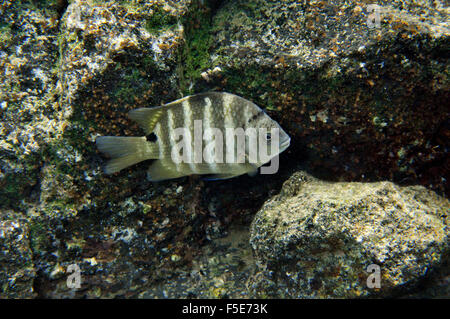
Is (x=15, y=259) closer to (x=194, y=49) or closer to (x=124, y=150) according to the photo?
(x=124, y=150)

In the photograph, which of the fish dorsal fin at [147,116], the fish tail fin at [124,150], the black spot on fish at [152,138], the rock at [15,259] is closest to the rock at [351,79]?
the fish dorsal fin at [147,116]

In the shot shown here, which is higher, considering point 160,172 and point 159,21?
point 159,21

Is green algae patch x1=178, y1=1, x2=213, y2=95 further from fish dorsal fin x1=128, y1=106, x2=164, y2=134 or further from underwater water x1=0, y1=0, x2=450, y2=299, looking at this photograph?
fish dorsal fin x1=128, y1=106, x2=164, y2=134

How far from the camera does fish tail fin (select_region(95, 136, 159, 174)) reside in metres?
2.52

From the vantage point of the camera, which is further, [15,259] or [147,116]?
[15,259]

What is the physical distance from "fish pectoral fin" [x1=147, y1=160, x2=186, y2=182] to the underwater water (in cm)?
1

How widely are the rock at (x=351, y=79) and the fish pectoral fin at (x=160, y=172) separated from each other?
3.22 feet

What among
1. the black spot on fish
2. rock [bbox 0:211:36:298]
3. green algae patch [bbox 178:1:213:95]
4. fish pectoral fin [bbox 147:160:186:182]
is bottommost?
rock [bbox 0:211:36:298]

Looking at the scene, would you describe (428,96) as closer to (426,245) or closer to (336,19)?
(336,19)

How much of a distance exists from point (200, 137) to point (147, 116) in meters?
0.54

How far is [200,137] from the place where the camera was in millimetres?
2521

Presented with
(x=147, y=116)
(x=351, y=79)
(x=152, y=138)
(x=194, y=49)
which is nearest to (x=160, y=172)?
(x=152, y=138)

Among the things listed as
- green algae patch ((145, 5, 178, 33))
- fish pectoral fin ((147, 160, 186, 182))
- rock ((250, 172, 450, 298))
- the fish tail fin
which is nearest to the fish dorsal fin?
the fish tail fin
